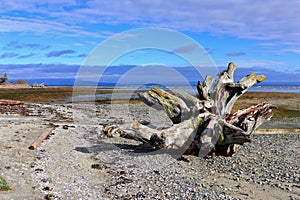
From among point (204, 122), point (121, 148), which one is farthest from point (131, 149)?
point (204, 122)

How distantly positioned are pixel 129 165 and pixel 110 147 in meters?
3.03

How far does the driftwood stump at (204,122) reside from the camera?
11867 mm

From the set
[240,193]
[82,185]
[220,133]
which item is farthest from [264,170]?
[82,185]

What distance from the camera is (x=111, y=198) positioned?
330 inches

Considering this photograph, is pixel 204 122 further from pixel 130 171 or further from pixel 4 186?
pixel 4 186

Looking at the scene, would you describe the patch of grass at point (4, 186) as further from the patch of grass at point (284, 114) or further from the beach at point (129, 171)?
the patch of grass at point (284, 114)

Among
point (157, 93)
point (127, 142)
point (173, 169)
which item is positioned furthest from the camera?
point (127, 142)

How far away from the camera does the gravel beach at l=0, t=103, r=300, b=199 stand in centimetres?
871

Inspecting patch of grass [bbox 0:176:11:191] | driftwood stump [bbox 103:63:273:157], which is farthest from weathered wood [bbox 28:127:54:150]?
patch of grass [bbox 0:176:11:191]

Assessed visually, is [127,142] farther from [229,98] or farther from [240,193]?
[240,193]

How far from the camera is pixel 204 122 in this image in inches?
500

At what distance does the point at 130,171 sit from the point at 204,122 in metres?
3.72

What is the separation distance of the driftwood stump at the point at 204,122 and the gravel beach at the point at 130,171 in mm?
679

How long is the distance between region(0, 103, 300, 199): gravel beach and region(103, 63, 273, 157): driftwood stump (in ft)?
2.23
